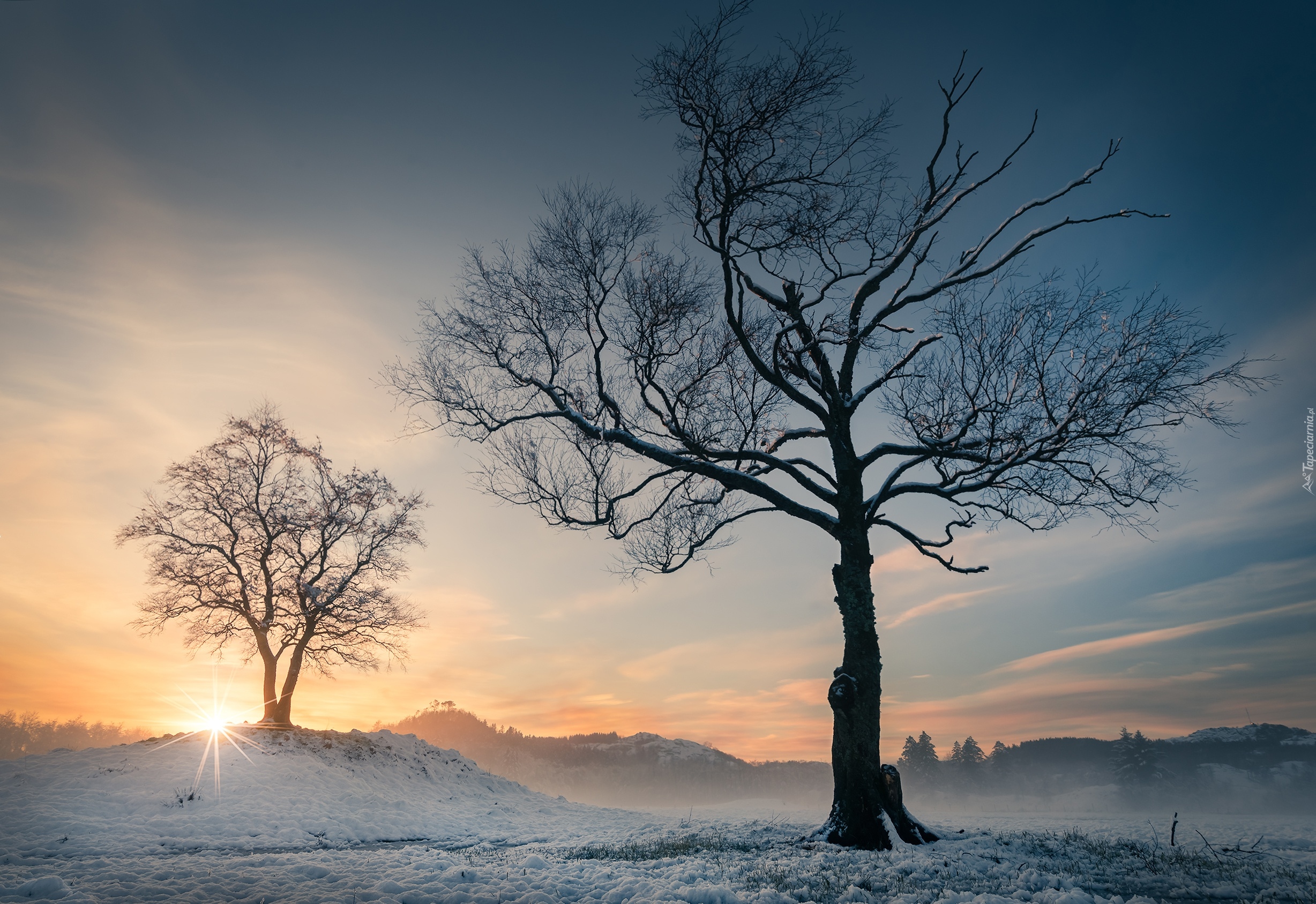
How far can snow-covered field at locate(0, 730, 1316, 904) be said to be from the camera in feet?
16.9

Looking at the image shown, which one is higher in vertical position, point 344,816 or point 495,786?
point 344,816

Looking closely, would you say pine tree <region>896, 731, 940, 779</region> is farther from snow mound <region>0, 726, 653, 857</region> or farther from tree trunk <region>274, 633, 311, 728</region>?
tree trunk <region>274, 633, 311, 728</region>

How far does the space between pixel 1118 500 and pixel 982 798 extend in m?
78.0

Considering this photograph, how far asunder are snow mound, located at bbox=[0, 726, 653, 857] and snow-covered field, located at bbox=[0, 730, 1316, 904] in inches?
3.1

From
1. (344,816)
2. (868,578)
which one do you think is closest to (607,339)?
(868,578)

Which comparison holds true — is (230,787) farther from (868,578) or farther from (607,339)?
(868,578)

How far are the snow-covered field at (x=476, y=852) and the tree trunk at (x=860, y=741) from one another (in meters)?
0.61

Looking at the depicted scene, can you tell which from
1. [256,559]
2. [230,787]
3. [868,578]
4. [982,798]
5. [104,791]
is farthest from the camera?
[982,798]

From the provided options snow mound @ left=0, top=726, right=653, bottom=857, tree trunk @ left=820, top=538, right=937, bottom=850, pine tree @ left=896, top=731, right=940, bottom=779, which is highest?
tree trunk @ left=820, top=538, right=937, bottom=850

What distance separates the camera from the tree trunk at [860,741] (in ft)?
27.8

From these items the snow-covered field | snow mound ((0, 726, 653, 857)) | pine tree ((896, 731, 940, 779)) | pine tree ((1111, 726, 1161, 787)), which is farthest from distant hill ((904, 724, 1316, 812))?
snow mound ((0, 726, 653, 857))

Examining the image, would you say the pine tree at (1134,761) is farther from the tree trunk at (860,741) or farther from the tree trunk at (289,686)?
the tree trunk at (289,686)

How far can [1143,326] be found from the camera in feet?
28.8

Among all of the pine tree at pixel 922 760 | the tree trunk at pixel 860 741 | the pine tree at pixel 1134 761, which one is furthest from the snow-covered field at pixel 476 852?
the pine tree at pixel 922 760
